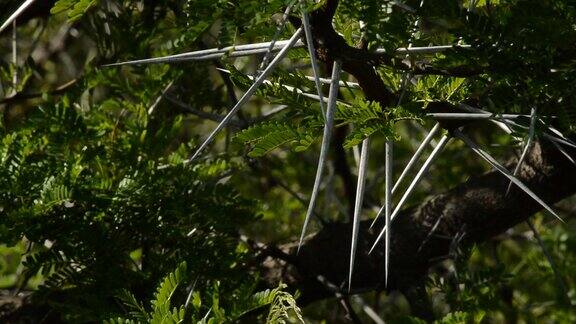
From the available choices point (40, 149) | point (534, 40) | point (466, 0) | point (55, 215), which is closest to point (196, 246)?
point (55, 215)

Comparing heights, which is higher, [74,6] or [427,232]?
[74,6]

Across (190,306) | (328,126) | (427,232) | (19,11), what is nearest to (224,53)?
(328,126)

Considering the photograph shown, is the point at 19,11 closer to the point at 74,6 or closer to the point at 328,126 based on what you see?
the point at 74,6

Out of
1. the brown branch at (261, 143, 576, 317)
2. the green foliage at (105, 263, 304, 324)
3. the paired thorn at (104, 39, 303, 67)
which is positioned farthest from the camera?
the brown branch at (261, 143, 576, 317)

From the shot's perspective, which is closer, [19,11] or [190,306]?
[19,11]

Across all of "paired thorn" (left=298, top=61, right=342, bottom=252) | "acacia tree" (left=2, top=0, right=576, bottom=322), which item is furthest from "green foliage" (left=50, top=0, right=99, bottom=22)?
"paired thorn" (left=298, top=61, right=342, bottom=252)

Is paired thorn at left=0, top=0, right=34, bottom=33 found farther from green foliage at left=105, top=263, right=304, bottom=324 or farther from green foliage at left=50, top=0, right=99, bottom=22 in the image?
green foliage at left=105, top=263, right=304, bottom=324

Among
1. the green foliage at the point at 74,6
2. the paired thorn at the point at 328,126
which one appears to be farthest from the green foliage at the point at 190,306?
the green foliage at the point at 74,6

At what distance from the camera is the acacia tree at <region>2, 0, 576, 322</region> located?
3.73 feet

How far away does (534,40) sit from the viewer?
1091 mm

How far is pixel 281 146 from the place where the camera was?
1649 millimetres

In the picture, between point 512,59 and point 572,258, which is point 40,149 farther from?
point 572,258

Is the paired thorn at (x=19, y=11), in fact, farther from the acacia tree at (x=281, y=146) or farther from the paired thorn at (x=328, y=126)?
the paired thorn at (x=328, y=126)

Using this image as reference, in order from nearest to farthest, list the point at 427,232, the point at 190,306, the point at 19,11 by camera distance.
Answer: the point at 19,11 < the point at 190,306 < the point at 427,232
